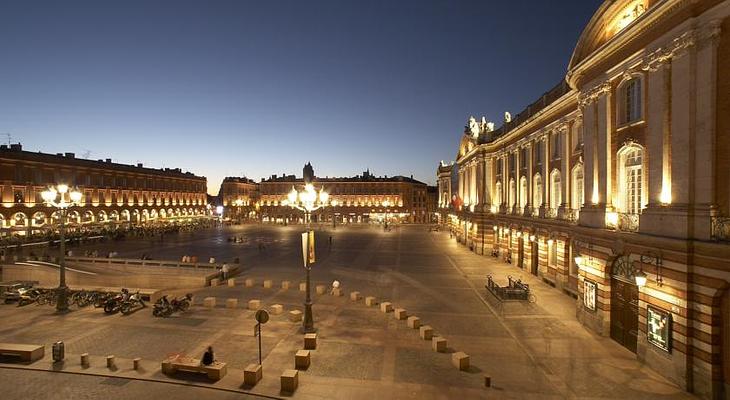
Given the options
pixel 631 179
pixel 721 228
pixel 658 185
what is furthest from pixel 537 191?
pixel 721 228

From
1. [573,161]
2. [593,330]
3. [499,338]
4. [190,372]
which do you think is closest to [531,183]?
[573,161]

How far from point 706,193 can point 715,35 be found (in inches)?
189

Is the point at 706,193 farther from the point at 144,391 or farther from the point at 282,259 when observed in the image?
the point at 282,259

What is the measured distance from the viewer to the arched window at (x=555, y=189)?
27203mm

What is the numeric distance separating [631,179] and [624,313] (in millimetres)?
5477

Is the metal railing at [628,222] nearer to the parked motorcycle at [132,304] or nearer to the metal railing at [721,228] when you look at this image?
the metal railing at [721,228]

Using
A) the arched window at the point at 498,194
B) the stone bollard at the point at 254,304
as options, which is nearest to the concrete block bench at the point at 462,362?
the stone bollard at the point at 254,304

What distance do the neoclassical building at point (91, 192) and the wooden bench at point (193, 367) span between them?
169 ft

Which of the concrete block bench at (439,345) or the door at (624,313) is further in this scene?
the door at (624,313)

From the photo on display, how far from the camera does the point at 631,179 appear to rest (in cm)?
1608

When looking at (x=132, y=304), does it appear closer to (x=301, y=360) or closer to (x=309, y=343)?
(x=309, y=343)

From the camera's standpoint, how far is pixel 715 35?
11.9 meters

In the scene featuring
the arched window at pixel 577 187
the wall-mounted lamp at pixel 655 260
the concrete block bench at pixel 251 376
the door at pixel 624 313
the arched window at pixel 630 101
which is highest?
the arched window at pixel 630 101

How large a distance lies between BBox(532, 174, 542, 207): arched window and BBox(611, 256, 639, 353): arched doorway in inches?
573
